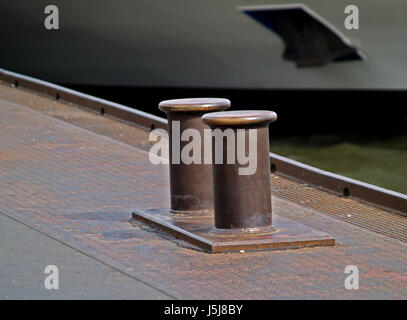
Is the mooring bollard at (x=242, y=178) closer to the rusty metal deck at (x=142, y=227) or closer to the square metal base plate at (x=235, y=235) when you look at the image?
the square metal base plate at (x=235, y=235)

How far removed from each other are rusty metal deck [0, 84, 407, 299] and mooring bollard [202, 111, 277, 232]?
29 centimetres

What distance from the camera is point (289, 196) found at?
7516mm

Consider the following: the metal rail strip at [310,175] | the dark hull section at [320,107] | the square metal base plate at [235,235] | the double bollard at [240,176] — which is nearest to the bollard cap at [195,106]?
the double bollard at [240,176]

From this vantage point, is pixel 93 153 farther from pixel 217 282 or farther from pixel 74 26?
pixel 74 26

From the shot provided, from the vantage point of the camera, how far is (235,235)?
19.6 ft

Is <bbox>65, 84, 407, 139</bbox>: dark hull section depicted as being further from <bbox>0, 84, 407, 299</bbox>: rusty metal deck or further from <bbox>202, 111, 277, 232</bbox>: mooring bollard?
<bbox>202, 111, 277, 232</bbox>: mooring bollard

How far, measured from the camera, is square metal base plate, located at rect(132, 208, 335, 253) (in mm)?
5863

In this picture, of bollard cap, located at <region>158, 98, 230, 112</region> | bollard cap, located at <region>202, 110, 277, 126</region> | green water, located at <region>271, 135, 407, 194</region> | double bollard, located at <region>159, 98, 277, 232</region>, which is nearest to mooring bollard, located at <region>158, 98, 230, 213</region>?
bollard cap, located at <region>158, 98, 230, 112</region>

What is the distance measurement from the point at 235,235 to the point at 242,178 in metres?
0.39

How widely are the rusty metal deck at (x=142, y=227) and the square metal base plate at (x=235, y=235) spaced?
71 mm

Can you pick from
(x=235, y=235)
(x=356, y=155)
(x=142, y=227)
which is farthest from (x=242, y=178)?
(x=356, y=155)
